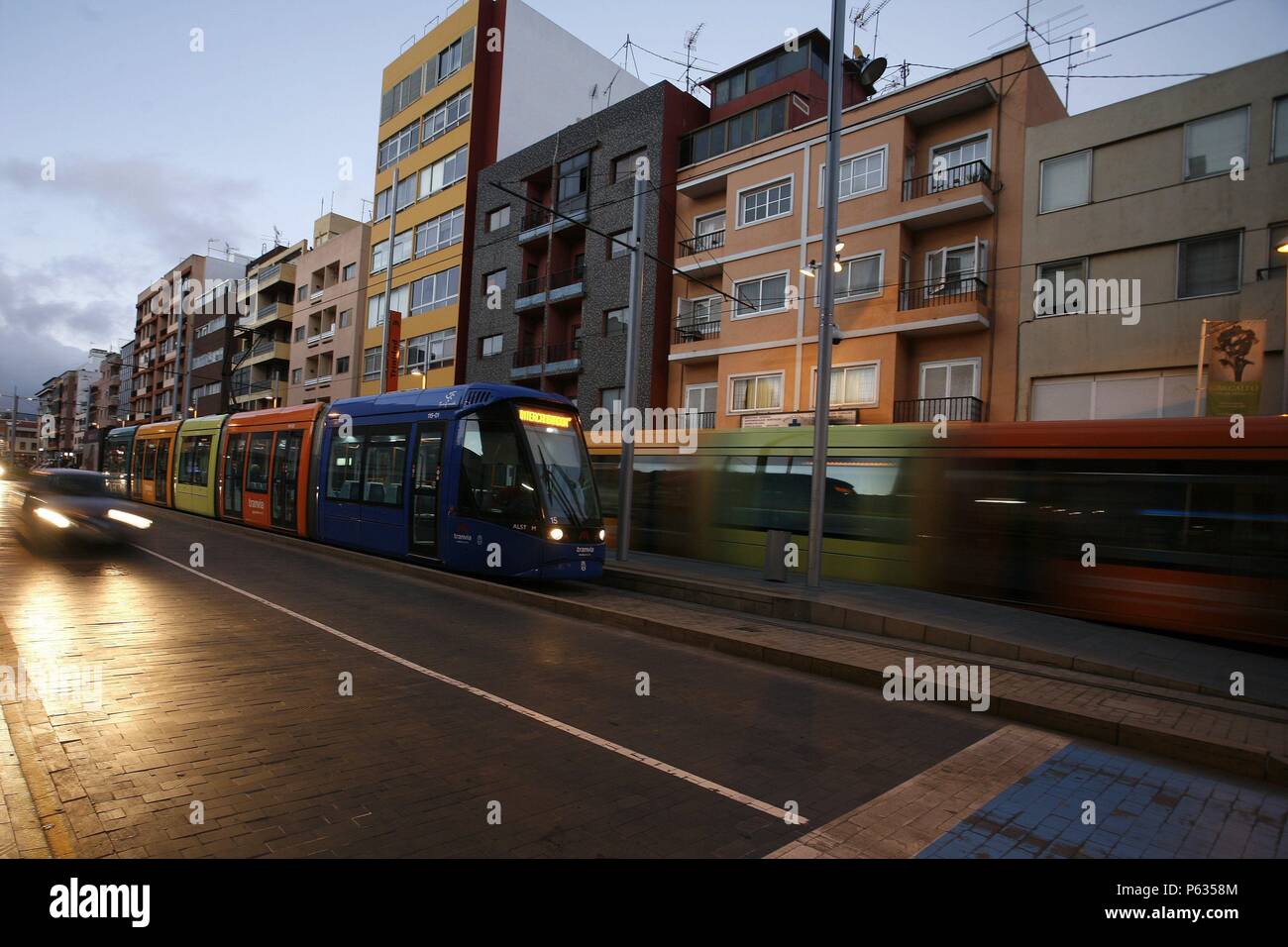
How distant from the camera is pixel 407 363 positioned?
37438 mm

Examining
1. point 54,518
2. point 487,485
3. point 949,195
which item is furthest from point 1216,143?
point 54,518

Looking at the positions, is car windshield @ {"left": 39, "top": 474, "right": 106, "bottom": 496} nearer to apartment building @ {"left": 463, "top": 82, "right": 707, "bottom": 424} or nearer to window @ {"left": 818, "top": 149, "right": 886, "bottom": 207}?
apartment building @ {"left": 463, "top": 82, "right": 707, "bottom": 424}

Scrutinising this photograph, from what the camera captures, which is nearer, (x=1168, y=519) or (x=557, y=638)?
(x=557, y=638)

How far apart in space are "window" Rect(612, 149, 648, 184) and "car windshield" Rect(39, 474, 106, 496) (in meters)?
21.0

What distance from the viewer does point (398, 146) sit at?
40000mm

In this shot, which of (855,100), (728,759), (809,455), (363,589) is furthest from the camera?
(855,100)

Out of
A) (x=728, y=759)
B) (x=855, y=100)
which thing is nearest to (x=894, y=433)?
(x=728, y=759)

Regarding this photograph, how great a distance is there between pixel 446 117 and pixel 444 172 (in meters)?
2.77

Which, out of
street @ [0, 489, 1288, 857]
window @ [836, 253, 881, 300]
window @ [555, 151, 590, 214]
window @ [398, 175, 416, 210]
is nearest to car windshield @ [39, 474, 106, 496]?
street @ [0, 489, 1288, 857]

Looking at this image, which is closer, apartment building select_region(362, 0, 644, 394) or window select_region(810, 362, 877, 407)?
window select_region(810, 362, 877, 407)

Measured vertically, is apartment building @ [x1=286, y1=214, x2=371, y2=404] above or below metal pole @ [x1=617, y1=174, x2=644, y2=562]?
above

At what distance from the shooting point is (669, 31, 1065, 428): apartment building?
A: 19562 mm
